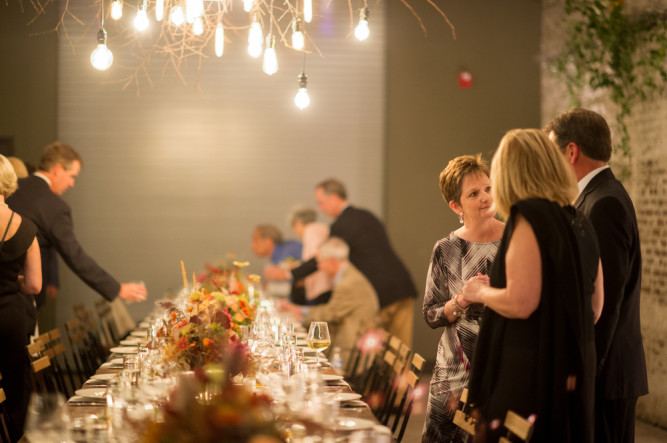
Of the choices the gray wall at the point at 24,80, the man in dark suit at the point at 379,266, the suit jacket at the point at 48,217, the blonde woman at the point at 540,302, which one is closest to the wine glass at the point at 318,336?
the blonde woman at the point at 540,302

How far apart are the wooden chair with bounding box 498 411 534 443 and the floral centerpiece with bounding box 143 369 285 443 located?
86cm

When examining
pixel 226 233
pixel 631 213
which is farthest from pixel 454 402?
pixel 226 233

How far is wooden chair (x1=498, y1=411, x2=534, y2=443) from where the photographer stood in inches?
80.5

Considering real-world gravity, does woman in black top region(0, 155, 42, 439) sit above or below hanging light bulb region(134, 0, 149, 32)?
below

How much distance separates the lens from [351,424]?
98.0 inches

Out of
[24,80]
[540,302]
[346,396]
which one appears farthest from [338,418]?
[24,80]

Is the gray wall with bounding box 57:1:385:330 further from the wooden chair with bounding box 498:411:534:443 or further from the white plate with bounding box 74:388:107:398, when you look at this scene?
the wooden chair with bounding box 498:411:534:443

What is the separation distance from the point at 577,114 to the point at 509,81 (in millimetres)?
5316

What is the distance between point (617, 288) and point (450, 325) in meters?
0.67

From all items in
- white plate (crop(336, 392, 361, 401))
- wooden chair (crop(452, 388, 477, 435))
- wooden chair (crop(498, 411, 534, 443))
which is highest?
wooden chair (crop(498, 411, 534, 443))

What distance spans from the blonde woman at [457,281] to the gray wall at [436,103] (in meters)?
4.79

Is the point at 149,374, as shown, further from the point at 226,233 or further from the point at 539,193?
the point at 226,233

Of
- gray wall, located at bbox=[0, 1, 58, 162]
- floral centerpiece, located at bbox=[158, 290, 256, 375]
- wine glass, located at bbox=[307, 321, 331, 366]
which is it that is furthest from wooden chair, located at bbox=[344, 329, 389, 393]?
gray wall, located at bbox=[0, 1, 58, 162]

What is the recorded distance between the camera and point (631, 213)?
2.84m
